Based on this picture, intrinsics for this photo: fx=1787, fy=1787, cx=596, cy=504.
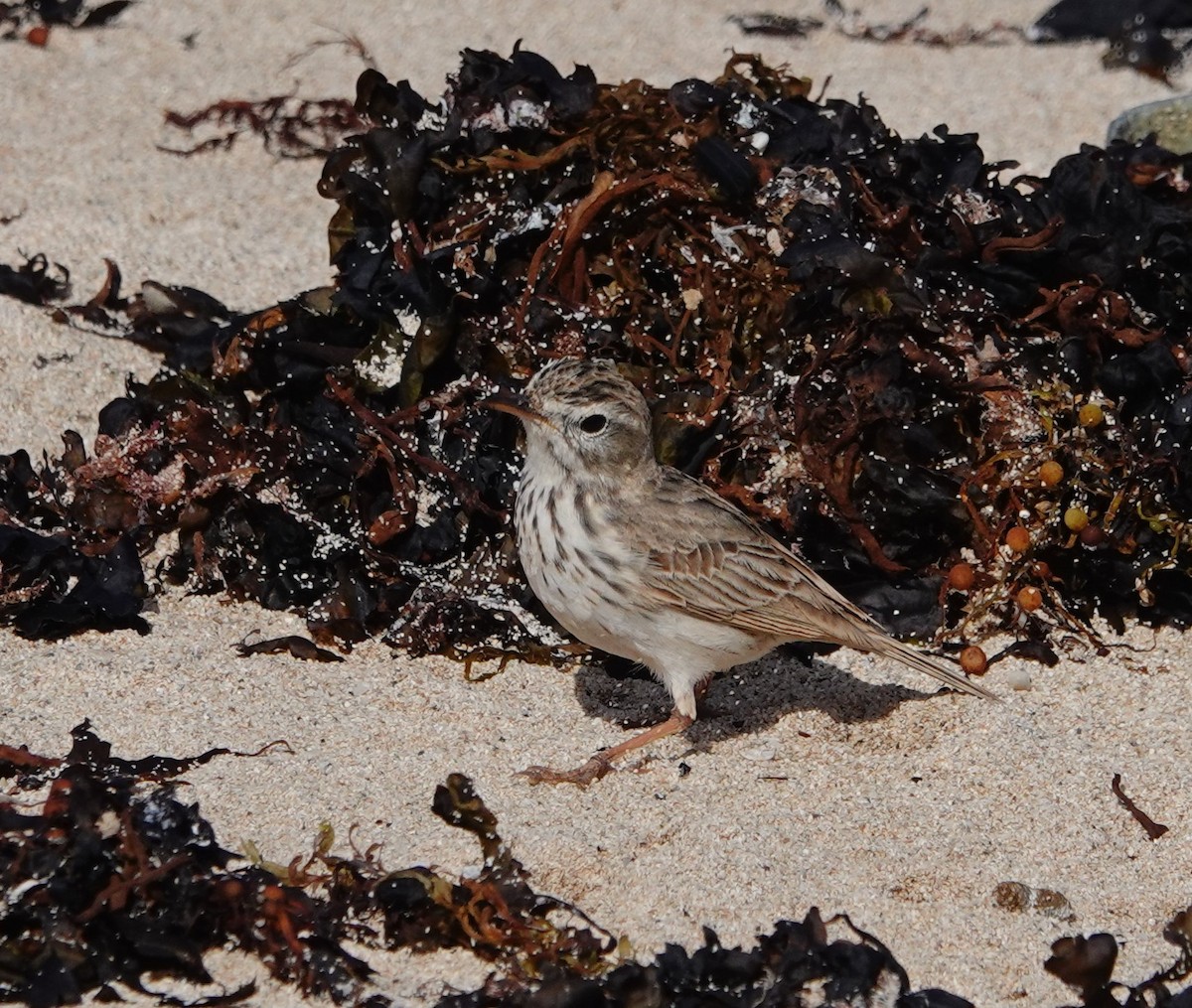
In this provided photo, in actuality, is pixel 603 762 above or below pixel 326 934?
above

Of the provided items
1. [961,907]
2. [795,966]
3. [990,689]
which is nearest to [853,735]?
[990,689]

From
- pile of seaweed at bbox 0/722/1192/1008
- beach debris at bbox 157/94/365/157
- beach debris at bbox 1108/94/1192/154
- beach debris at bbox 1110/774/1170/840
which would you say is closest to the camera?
pile of seaweed at bbox 0/722/1192/1008

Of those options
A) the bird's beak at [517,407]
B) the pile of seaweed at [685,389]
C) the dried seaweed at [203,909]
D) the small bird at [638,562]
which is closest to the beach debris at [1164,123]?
the pile of seaweed at [685,389]

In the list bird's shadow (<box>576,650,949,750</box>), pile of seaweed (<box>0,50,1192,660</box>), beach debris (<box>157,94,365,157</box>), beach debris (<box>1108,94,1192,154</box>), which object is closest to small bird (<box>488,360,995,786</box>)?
bird's shadow (<box>576,650,949,750</box>)

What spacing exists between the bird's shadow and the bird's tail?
0.77 ft

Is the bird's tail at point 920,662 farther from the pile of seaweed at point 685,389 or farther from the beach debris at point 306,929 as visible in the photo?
the beach debris at point 306,929

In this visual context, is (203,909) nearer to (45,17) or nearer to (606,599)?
(606,599)

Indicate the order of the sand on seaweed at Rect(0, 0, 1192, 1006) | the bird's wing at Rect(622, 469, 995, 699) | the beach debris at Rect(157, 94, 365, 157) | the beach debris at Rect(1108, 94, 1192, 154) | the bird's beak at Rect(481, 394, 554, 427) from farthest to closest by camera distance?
1. the beach debris at Rect(157, 94, 365, 157)
2. the beach debris at Rect(1108, 94, 1192, 154)
3. the bird's wing at Rect(622, 469, 995, 699)
4. the bird's beak at Rect(481, 394, 554, 427)
5. the sand on seaweed at Rect(0, 0, 1192, 1006)

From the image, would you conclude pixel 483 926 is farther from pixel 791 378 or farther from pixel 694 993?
pixel 791 378

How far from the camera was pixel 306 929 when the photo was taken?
14.8 feet

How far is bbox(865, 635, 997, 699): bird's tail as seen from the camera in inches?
234

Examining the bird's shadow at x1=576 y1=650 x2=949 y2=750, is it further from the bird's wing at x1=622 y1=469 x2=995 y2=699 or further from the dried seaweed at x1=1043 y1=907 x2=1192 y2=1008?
the dried seaweed at x1=1043 y1=907 x2=1192 y2=1008

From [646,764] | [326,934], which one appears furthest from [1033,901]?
[326,934]

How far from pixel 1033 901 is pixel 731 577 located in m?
1.54
